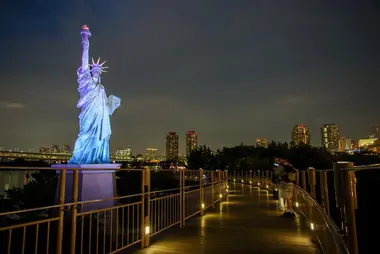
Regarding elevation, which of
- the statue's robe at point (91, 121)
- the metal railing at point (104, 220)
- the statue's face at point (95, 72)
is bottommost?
the metal railing at point (104, 220)

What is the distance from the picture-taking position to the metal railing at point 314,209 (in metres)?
3.32

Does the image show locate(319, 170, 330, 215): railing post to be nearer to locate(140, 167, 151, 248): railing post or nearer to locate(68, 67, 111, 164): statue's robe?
locate(140, 167, 151, 248): railing post

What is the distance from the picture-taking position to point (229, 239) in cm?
695

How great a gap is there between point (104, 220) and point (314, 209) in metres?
3.94

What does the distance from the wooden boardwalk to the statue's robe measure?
12.7 metres

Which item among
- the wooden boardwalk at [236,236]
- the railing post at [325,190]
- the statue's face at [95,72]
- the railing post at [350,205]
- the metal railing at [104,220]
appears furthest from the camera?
the statue's face at [95,72]

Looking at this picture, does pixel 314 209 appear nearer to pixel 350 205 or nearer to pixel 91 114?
pixel 350 205

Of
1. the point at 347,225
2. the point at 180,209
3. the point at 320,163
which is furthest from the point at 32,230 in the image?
the point at 320,163

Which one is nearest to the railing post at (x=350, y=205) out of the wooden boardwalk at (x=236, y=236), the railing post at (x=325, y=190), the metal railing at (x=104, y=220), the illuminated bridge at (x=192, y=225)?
the illuminated bridge at (x=192, y=225)

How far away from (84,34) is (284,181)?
1636 centimetres

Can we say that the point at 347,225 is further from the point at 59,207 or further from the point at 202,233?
the point at 202,233

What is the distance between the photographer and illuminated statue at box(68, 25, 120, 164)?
66.0ft

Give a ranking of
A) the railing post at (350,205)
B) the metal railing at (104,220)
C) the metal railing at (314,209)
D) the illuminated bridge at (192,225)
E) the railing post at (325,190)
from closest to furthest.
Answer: the railing post at (350,205)
the metal railing at (314,209)
the illuminated bridge at (192,225)
the metal railing at (104,220)
the railing post at (325,190)

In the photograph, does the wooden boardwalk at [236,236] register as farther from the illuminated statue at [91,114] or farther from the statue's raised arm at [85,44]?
the statue's raised arm at [85,44]
